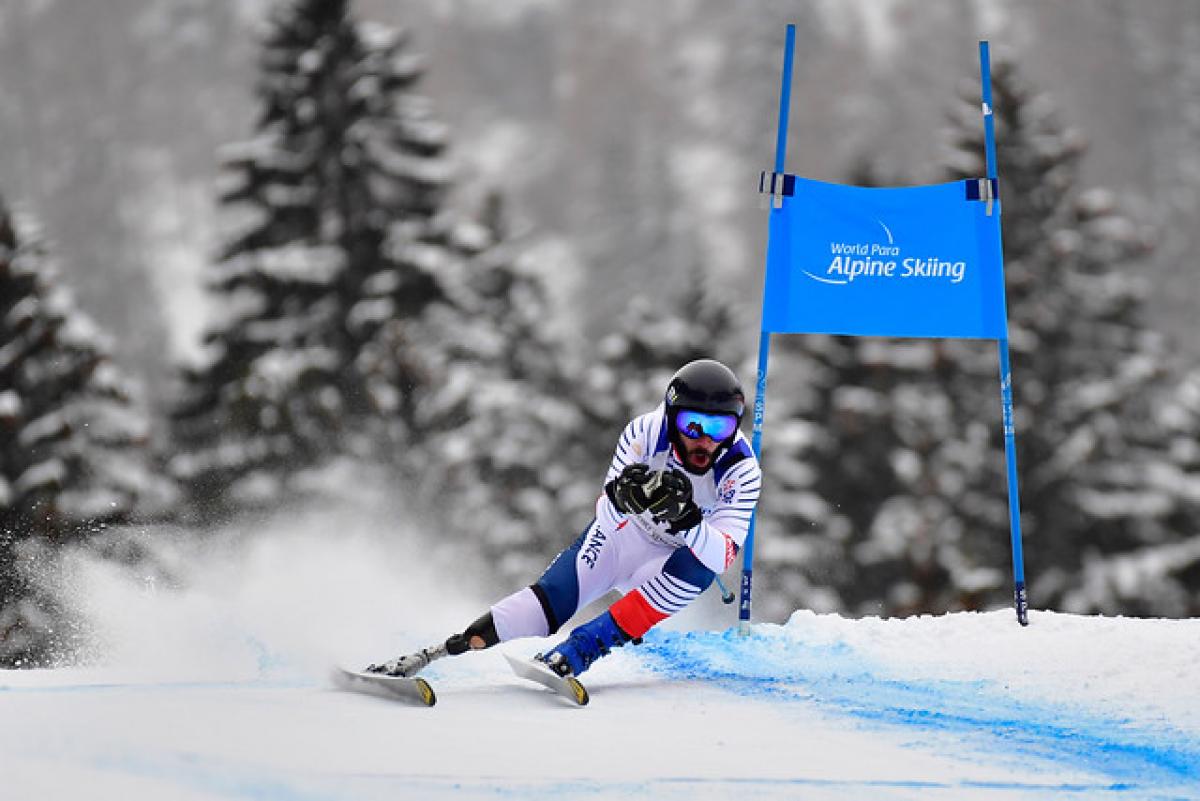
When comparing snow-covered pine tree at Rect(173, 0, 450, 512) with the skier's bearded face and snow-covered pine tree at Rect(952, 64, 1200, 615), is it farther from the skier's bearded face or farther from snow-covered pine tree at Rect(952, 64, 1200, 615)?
the skier's bearded face

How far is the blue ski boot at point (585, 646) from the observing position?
6.05 metres

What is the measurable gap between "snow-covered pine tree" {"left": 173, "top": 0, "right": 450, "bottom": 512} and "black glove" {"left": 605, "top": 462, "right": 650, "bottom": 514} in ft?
45.5

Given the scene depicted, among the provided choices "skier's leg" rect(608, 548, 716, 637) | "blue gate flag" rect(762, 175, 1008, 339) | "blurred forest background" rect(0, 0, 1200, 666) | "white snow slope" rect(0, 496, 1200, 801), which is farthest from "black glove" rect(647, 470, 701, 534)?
"blurred forest background" rect(0, 0, 1200, 666)

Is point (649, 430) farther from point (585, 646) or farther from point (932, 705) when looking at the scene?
point (932, 705)

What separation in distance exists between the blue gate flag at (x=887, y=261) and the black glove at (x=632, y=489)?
237cm

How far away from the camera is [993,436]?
24.4 m

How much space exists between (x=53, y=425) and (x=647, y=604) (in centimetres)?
1136

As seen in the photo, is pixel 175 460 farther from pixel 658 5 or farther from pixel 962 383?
pixel 658 5

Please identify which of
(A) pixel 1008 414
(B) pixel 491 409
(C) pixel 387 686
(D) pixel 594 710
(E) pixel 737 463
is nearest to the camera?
(C) pixel 387 686

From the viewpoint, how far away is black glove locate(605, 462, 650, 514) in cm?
591

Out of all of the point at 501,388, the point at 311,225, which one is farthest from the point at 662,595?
the point at 311,225

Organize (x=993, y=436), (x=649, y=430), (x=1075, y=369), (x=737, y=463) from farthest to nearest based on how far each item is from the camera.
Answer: (x=1075, y=369) < (x=993, y=436) < (x=649, y=430) < (x=737, y=463)

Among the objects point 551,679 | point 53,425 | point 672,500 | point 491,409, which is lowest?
point 551,679

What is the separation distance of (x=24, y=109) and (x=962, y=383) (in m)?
130
